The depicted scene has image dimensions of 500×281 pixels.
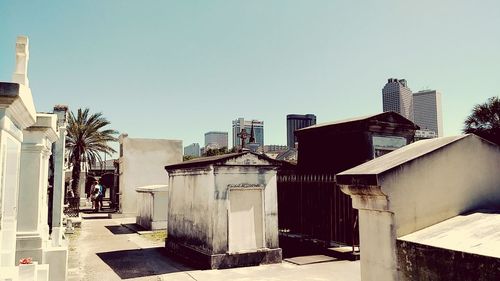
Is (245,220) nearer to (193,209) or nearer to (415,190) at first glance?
(193,209)

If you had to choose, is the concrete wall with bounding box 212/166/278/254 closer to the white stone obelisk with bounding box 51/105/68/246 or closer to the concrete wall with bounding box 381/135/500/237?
the white stone obelisk with bounding box 51/105/68/246

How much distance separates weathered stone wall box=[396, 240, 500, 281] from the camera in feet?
6.59

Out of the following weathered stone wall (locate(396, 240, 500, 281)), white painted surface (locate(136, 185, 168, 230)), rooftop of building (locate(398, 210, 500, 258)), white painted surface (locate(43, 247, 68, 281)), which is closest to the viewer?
weathered stone wall (locate(396, 240, 500, 281))

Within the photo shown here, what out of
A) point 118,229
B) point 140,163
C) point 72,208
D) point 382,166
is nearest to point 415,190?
point 382,166

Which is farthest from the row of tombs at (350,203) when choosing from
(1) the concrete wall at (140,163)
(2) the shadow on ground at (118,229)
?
(1) the concrete wall at (140,163)

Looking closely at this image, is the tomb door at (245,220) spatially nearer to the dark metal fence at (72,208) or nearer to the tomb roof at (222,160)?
the tomb roof at (222,160)

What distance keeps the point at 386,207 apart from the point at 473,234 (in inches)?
22.4

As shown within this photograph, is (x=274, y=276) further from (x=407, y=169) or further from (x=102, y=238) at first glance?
(x=102, y=238)

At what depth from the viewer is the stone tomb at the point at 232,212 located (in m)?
10.5

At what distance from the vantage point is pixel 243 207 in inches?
432

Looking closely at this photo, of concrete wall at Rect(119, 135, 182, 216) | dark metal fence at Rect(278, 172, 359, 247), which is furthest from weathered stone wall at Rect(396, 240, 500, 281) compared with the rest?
concrete wall at Rect(119, 135, 182, 216)

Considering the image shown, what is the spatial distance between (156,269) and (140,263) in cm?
109

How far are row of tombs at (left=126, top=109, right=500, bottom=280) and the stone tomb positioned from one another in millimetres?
31

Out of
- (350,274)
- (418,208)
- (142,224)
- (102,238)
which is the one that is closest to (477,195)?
(418,208)
